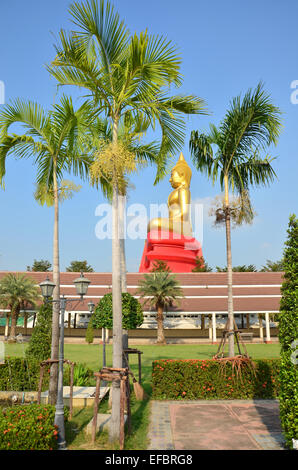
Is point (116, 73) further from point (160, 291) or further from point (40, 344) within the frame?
point (160, 291)

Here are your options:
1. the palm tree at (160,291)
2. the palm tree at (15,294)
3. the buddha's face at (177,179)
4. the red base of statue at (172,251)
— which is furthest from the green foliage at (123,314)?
the buddha's face at (177,179)

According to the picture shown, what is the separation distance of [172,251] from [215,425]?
110ft

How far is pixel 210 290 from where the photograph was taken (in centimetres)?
3300

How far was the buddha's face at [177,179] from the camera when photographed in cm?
4491

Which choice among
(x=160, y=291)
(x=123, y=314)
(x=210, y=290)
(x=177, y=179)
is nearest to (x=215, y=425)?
(x=123, y=314)

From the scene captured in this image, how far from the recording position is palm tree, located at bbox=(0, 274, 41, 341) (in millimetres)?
28672

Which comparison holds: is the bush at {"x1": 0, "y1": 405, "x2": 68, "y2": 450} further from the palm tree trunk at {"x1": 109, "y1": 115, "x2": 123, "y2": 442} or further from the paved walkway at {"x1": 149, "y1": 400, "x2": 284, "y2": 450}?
the paved walkway at {"x1": 149, "y1": 400, "x2": 284, "y2": 450}

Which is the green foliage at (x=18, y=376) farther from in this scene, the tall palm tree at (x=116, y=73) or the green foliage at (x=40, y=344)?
the tall palm tree at (x=116, y=73)

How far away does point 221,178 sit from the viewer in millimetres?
14148

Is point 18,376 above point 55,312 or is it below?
below

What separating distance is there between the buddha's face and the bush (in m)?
39.7

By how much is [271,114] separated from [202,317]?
24.7m
